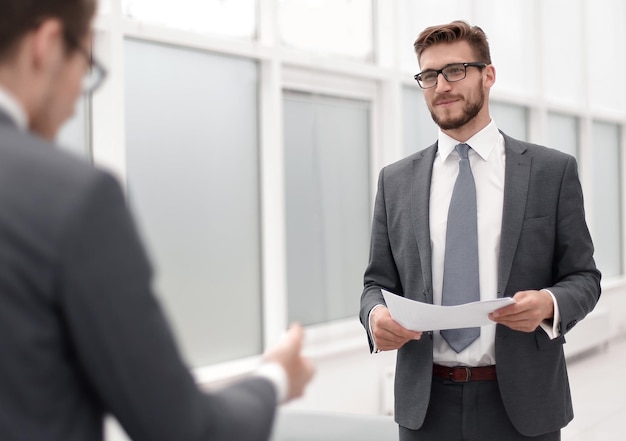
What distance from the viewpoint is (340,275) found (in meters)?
4.91

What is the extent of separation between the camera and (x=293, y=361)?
1.04m

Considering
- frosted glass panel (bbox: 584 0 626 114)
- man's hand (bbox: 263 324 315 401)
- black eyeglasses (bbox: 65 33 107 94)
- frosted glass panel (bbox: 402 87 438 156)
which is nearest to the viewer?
black eyeglasses (bbox: 65 33 107 94)

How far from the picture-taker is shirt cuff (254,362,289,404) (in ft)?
3.24

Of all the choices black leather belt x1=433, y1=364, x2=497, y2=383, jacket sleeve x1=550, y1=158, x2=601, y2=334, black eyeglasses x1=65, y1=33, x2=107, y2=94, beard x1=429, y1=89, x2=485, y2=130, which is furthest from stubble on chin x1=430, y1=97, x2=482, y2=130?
black eyeglasses x1=65, y1=33, x2=107, y2=94

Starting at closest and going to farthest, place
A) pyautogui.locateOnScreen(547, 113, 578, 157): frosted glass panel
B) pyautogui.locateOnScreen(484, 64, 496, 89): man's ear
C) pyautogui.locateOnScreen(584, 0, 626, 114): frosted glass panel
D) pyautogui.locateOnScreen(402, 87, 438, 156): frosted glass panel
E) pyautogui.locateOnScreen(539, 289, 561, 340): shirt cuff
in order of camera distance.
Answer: pyautogui.locateOnScreen(539, 289, 561, 340): shirt cuff → pyautogui.locateOnScreen(484, 64, 496, 89): man's ear → pyautogui.locateOnScreen(402, 87, 438, 156): frosted glass panel → pyautogui.locateOnScreen(547, 113, 578, 157): frosted glass panel → pyautogui.locateOnScreen(584, 0, 626, 114): frosted glass panel

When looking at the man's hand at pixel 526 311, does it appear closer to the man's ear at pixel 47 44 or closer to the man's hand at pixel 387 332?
the man's hand at pixel 387 332

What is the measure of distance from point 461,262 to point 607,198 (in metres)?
7.12

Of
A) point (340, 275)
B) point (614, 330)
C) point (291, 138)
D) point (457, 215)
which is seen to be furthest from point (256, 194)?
point (614, 330)

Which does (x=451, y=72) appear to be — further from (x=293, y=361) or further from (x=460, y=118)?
(x=293, y=361)

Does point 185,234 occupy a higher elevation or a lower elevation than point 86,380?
lower

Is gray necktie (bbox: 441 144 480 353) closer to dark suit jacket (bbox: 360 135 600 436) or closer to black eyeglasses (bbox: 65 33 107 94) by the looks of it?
dark suit jacket (bbox: 360 135 600 436)

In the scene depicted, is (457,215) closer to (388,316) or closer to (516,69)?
(388,316)

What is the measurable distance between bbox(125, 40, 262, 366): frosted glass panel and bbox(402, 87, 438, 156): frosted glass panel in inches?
59.7

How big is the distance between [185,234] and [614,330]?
5861 millimetres
